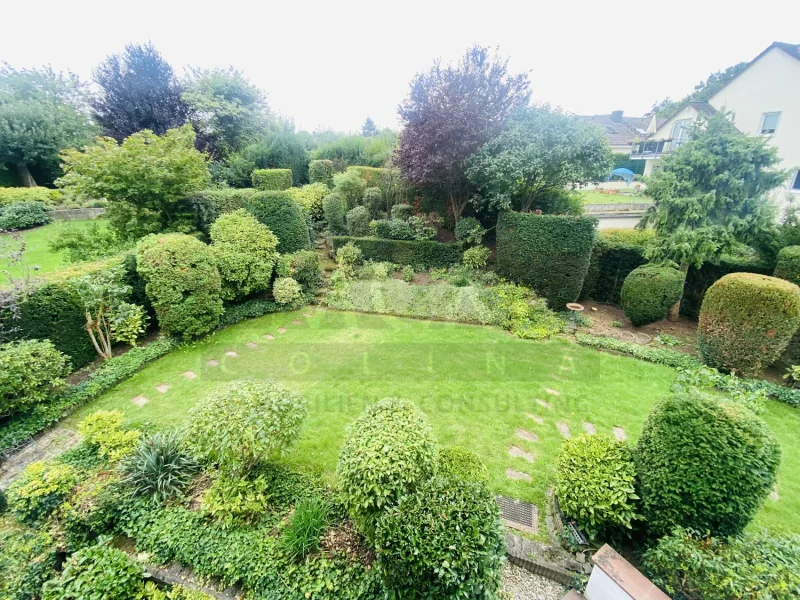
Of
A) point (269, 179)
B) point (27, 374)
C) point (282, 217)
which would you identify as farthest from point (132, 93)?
point (27, 374)

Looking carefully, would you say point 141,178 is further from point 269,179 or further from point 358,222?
point 358,222

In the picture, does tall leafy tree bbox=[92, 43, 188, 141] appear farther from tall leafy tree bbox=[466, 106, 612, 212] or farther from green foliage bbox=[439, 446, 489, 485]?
green foliage bbox=[439, 446, 489, 485]

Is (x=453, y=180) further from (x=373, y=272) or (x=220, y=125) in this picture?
(x=220, y=125)

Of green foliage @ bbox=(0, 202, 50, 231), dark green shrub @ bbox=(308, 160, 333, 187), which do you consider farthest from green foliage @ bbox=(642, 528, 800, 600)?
green foliage @ bbox=(0, 202, 50, 231)

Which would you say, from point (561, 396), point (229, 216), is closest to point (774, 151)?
point (561, 396)

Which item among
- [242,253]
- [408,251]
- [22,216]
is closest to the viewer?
[242,253]

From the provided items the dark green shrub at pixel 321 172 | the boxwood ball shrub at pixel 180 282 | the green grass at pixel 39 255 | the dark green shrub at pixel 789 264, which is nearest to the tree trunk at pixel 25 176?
the green grass at pixel 39 255

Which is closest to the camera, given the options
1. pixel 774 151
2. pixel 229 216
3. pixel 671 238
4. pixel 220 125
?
pixel 774 151

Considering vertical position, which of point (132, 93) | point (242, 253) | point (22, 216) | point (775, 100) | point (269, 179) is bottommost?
point (242, 253)
